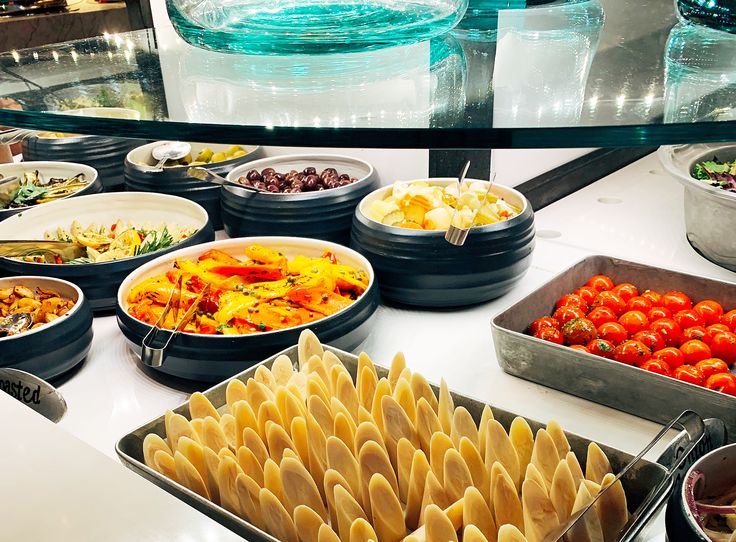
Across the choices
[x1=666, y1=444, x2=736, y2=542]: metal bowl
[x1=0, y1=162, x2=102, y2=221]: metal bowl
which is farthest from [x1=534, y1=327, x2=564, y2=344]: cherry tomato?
[x1=0, y1=162, x2=102, y2=221]: metal bowl

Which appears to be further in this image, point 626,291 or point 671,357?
point 626,291

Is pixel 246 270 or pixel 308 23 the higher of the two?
pixel 308 23

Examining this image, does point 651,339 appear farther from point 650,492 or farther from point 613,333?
point 650,492

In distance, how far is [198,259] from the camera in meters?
1.41

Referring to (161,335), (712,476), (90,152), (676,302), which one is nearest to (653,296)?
(676,302)

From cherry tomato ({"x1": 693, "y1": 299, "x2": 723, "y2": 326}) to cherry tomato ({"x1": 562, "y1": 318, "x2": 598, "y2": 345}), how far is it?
18 cm

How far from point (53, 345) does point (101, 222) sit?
0.55 meters

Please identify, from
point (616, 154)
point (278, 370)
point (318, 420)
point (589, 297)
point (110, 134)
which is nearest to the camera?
point (110, 134)

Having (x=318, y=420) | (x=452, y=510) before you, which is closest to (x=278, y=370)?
(x=318, y=420)

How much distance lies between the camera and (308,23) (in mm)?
490

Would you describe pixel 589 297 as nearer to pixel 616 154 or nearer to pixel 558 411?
pixel 558 411

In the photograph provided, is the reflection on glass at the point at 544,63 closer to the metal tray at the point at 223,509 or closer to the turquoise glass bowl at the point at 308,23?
the turquoise glass bowl at the point at 308,23

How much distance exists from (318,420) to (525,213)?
0.63m

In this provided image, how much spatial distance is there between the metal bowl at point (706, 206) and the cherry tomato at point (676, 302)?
0.22 meters
